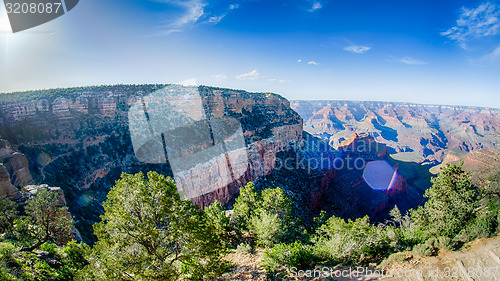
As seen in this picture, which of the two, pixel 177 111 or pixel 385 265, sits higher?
pixel 177 111

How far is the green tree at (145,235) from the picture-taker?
7082mm

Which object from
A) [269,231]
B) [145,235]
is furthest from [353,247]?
[145,235]

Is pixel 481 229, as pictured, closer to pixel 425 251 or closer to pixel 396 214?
pixel 425 251

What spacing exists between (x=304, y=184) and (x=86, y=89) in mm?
48479

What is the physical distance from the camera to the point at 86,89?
45.1 m

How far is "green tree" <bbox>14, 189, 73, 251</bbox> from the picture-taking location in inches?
452

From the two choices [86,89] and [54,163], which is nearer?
[54,163]

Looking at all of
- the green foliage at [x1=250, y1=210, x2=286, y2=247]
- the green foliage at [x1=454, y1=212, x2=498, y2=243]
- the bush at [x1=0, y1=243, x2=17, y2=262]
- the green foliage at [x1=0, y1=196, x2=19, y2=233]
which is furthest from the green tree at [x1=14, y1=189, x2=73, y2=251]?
the green foliage at [x1=454, y1=212, x2=498, y2=243]

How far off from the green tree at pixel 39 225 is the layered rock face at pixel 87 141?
463 inches

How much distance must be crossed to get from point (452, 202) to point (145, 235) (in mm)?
16515

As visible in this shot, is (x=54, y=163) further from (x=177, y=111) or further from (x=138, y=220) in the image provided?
(x=138, y=220)

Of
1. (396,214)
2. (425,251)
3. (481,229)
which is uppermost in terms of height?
(481,229)

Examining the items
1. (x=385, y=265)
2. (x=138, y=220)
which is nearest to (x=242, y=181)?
(x=385, y=265)

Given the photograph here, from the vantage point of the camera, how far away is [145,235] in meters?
7.31
